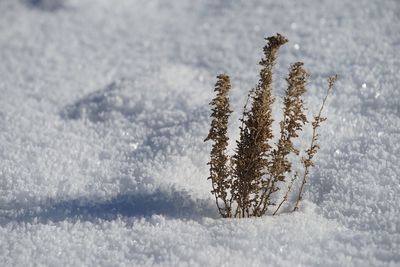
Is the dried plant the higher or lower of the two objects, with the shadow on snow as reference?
higher

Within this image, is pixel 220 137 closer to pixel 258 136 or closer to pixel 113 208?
pixel 258 136

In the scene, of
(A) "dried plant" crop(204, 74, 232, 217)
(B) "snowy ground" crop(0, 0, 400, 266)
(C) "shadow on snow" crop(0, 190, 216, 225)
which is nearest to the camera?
(B) "snowy ground" crop(0, 0, 400, 266)

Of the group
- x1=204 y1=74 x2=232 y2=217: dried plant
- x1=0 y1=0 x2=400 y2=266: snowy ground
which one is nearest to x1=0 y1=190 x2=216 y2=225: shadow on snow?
x1=0 y1=0 x2=400 y2=266: snowy ground

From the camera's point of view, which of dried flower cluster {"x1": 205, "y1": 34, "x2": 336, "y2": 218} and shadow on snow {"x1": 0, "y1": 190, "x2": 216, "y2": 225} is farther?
shadow on snow {"x1": 0, "y1": 190, "x2": 216, "y2": 225}

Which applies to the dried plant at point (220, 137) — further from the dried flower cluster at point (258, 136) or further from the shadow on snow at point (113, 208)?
the shadow on snow at point (113, 208)

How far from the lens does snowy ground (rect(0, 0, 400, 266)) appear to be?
Answer: 4.76 metres

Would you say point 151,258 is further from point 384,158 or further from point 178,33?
point 178,33

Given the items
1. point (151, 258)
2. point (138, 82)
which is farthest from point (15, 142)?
point (151, 258)

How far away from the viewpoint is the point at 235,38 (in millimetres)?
10086

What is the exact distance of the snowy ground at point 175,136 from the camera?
187 inches

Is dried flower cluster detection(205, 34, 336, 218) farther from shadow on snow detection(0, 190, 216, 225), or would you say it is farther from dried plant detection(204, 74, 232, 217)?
shadow on snow detection(0, 190, 216, 225)

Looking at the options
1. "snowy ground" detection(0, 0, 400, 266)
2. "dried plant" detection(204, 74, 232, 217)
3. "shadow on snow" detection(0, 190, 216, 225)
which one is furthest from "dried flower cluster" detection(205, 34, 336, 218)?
"shadow on snow" detection(0, 190, 216, 225)

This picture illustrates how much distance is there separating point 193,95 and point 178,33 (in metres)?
3.39

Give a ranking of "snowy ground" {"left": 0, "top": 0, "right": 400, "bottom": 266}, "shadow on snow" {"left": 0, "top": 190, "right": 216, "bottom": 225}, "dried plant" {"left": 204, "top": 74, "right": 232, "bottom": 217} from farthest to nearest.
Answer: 1. "shadow on snow" {"left": 0, "top": 190, "right": 216, "bottom": 225}
2. "dried plant" {"left": 204, "top": 74, "right": 232, "bottom": 217}
3. "snowy ground" {"left": 0, "top": 0, "right": 400, "bottom": 266}
